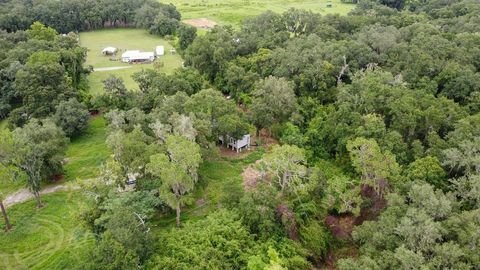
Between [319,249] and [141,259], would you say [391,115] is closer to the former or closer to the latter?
[319,249]

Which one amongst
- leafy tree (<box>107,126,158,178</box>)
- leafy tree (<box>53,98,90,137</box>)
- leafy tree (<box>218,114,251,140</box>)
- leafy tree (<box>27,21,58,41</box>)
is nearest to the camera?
leafy tree (<box>107,126,158,178</box>)

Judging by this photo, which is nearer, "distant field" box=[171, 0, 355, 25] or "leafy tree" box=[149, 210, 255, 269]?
"leafy tree" box=[149, 210, 255, 269]

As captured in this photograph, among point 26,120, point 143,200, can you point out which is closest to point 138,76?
point 26,120

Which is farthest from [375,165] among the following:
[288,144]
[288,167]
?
[288,144]

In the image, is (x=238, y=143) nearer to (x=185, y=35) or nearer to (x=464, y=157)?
(x=464, y=157)

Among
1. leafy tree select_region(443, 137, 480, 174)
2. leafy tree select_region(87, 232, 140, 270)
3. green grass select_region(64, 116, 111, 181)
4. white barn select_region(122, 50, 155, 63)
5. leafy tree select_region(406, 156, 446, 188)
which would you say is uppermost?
leafy tree select_region(443, 137, 480, 174)

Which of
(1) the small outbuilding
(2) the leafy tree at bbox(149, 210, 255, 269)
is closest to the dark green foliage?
(1) the small outbuilding

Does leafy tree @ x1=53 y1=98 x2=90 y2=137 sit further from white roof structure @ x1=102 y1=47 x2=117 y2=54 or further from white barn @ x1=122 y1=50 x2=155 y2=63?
white roof structure @ x1=102 y1=47 x2=117 y2=54

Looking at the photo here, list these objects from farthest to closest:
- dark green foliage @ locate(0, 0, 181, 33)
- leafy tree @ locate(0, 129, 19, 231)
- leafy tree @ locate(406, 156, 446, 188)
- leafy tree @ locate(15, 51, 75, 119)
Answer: dark green foliage @ locate(0, 0, 181, 33), leafy tree @ locate(15, 51, 75, 119), leafy tree @ locate(0, 129, 19, 231), leafy tree @ locate(406, 156, 446, 188)
